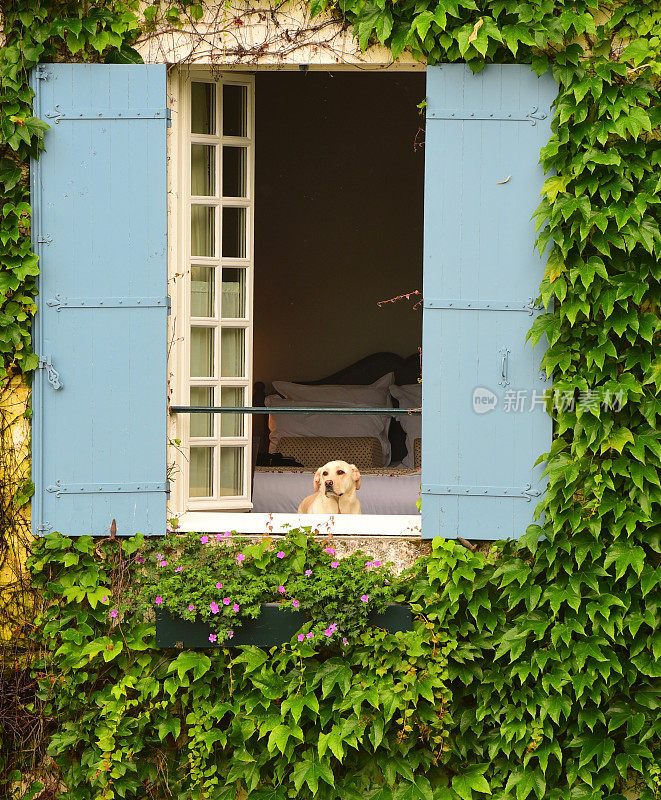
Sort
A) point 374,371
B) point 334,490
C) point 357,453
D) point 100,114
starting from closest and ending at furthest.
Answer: point 100,114 → point 334,490 → point 357,453 → point 374,371

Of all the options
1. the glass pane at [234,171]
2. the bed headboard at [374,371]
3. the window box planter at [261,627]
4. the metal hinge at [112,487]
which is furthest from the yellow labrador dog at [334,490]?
the bed headboard at [374,371]

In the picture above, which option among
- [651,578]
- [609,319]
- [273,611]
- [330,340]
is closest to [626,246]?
[609,319]

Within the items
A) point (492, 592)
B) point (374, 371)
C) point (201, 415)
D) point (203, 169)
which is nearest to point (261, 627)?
point (492, 592)

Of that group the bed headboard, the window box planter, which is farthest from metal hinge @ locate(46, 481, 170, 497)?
the bed headboard

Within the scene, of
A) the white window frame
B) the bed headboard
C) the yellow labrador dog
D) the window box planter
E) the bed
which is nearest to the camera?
the window box planter

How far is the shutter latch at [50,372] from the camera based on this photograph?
345cm

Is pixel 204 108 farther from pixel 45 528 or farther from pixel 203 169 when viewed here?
pixel 45 528

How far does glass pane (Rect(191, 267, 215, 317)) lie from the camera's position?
12.7 feet

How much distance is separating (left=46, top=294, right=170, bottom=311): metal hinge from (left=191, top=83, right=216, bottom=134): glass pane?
918mm

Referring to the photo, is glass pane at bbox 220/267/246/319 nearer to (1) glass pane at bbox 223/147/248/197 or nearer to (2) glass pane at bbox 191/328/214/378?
(2) glass pane at bbox 191/328/214/378

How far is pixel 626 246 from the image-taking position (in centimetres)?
318

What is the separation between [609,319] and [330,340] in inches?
185

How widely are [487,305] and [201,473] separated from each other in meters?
1.55

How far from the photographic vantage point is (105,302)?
3469mm
